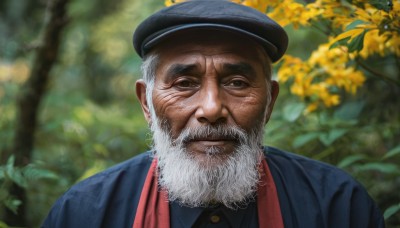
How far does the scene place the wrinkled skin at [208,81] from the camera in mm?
2148

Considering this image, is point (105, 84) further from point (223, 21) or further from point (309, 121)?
point (223, 21)

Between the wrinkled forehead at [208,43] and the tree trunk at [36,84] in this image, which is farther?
the tree trunk at [36,84]

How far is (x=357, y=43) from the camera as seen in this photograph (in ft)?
6.95

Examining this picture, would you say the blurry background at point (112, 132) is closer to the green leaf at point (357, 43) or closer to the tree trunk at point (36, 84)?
the tree trunk at point (36, 84)

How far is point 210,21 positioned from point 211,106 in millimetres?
373

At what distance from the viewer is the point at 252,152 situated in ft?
7.57

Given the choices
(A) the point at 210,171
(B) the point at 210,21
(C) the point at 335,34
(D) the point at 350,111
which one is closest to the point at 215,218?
(A) the point at 210,171

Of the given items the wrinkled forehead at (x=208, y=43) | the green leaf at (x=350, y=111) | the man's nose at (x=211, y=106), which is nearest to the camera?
the man's nose at (x=211, y=106)

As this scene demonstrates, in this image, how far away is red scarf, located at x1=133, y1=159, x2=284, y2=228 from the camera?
2.18 m

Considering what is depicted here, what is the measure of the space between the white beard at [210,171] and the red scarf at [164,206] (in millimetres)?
47

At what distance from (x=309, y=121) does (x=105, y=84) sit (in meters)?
6.28

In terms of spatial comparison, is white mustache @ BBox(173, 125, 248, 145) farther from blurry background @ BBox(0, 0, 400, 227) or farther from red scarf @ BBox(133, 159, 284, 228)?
blurry background @ BBox(0, 0, 400, 227)

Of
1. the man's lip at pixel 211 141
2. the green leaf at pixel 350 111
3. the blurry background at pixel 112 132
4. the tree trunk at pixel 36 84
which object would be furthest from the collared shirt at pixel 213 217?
the tree trunk at pixel 36 84

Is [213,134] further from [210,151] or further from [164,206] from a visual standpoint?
[164,206]
